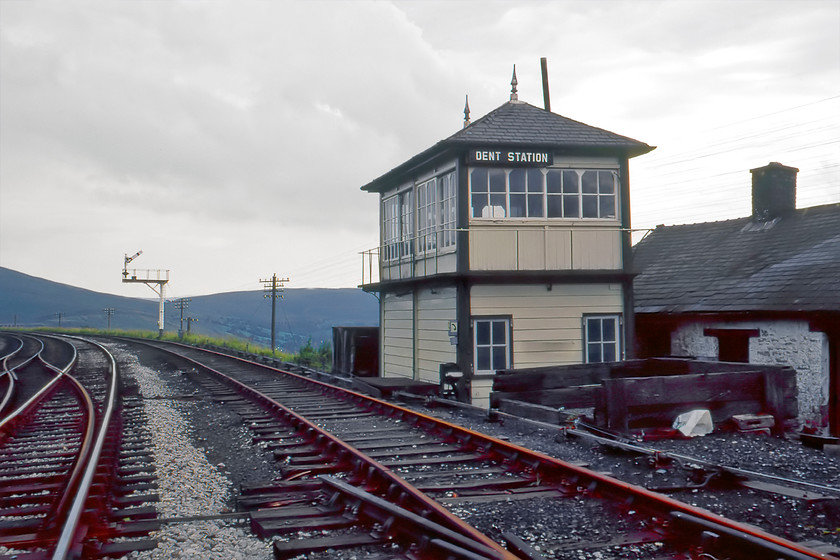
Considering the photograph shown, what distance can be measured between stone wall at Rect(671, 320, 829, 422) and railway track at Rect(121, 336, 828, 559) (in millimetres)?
7412

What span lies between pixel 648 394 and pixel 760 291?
8322 mm

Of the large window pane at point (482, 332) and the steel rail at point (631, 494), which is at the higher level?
the large window pane at point (482, 332)

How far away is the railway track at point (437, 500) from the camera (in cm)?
434

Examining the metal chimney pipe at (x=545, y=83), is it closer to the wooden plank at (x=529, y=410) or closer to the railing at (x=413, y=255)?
the railing at (x=413, y=255)

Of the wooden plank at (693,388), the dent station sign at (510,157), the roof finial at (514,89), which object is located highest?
the roof finial at (514,89)

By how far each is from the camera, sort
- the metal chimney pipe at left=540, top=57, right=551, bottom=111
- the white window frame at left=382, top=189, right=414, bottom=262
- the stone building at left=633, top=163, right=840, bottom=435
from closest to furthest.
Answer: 1. the stone building at left=633, top=163, right=840, bottom=435
2. the white window frame at left=382, top=189, right=414, bottom=262
3. the metal chimney pipe at left=540, top=57, right=551, bottom=111

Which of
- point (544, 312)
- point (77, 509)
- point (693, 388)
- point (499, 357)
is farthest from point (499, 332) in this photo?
point (77, 509)

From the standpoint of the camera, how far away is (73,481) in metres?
6.04

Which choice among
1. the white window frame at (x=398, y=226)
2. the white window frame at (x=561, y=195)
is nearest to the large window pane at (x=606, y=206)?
the white window frame at (x=561, y=195)

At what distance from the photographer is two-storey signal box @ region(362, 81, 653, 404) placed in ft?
48.9

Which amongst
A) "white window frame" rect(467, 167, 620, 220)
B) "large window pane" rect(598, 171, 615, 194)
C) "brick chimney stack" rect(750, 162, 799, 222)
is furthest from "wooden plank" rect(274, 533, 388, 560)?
"brick chimney stack" rect(750, 162, 799, 222)

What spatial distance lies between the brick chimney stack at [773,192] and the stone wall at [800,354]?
5.76m

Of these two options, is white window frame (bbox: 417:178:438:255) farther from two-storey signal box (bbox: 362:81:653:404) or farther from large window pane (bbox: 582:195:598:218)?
large window pane (bbox: 582:195:598:218)

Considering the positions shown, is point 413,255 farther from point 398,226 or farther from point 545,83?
point 545,83
